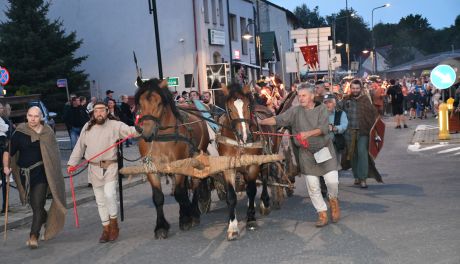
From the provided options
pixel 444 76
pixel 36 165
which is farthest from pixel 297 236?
pixel 444 76

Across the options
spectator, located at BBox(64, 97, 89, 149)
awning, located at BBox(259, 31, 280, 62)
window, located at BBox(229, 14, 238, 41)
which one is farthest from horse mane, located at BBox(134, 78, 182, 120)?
awning, located at BBox(259, 31, 280, 62)

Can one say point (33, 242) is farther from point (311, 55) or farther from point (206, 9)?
point (206, 9)

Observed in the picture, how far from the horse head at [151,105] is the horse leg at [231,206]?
3.55 ft

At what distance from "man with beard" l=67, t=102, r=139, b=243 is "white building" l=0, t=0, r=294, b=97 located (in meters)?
27.4

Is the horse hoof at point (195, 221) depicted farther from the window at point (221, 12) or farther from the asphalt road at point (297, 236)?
the window at point (221, 12)

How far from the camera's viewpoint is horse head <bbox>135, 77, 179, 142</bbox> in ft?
27.2

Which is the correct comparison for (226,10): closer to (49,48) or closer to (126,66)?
(126,66)

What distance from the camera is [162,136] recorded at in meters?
8.62

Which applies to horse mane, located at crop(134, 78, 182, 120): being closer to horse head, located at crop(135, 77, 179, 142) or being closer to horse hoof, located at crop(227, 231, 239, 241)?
horse head, located at crop(135, 77, 179, 142)

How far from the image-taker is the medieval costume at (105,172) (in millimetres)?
8750

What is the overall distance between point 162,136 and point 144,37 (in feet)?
100

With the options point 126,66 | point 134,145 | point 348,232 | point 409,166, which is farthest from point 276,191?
point 126,66

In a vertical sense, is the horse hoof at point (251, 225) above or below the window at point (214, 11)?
below

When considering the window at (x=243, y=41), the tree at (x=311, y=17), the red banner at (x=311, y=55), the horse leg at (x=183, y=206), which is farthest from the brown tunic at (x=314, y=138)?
the tree at (x=311, y=17)
